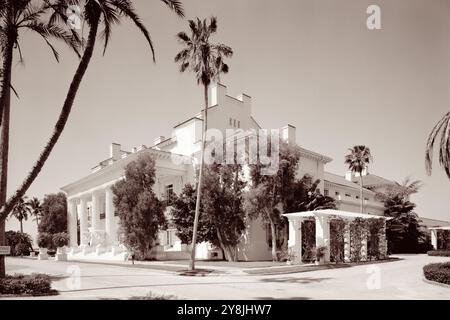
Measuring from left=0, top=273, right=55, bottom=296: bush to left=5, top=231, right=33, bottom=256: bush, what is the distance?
51166 mm

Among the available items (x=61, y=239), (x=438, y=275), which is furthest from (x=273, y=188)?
(x=61, y=239)

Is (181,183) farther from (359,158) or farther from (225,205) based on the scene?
(359,158)

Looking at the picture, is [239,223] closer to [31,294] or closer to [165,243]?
[165,243]

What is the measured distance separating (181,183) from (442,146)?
104 ft

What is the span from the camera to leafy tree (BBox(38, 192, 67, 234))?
65.9 m

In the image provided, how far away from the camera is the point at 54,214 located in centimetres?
6681

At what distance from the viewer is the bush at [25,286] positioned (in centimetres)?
1387

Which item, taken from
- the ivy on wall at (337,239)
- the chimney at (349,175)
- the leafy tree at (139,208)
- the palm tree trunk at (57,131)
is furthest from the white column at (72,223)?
the palm tree trunk at (57,131)

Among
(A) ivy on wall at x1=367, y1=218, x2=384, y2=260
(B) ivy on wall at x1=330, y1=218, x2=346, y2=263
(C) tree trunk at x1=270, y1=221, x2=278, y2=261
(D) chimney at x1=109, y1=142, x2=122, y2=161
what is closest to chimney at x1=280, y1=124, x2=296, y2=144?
(C) tree trunk at x1=270, y1=221, x2=278, y2=261

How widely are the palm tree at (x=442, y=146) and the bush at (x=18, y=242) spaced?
5762 cm

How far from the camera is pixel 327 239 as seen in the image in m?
29.9

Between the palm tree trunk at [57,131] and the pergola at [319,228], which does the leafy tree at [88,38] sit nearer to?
the palm tree trunk at [57,131]

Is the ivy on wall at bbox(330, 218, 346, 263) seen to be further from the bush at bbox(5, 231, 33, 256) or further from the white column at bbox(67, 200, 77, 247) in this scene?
the bush at bbox(5, 231, 33, 256)
